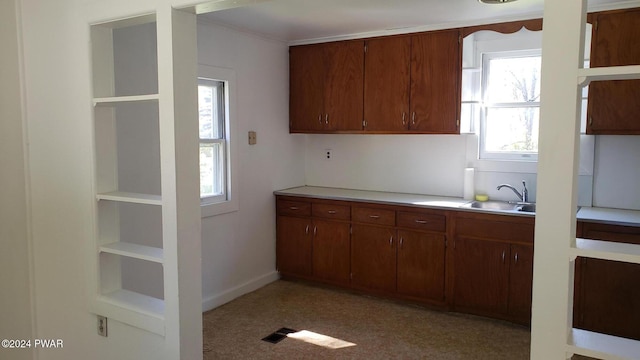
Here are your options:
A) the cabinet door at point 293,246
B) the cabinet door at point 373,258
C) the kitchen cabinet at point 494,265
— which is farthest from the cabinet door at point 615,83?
the cabinet door at point 293,246

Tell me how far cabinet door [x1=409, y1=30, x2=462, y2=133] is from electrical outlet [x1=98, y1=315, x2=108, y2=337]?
9.16 feet

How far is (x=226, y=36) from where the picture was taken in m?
3.92

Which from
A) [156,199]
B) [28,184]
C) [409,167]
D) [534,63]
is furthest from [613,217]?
[28,184]

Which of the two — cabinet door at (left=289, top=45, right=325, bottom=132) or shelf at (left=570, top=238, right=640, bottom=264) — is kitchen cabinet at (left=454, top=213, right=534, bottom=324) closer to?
cabinet door at (left=289, top=45, right=325, bottom=132)

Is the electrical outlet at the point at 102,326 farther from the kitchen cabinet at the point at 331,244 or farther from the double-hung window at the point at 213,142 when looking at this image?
the kitchen cabinet at the point at 331,244

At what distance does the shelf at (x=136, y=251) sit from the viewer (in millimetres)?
2031

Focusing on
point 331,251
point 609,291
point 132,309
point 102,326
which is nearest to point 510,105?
point 609,291

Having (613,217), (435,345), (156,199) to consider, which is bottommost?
(435,345)

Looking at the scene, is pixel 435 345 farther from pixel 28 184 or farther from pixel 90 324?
pixel 28 184

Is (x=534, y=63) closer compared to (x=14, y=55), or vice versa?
(x=14, y=55)

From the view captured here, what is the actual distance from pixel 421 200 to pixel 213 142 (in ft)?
5.95

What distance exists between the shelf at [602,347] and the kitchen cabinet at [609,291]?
6.88 ft

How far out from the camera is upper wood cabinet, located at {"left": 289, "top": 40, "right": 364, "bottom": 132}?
4312mm

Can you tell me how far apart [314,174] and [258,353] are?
2.24 meters
